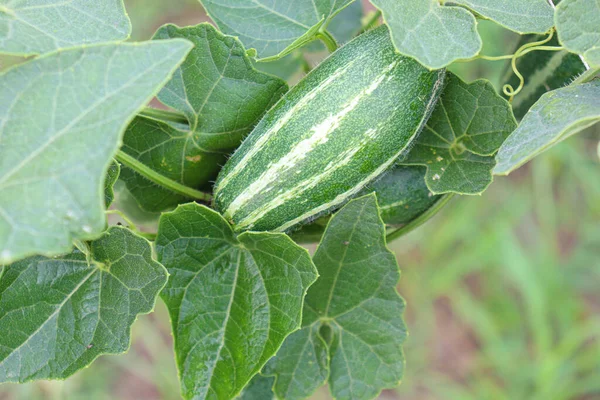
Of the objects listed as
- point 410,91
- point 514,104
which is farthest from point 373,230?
point 514,104

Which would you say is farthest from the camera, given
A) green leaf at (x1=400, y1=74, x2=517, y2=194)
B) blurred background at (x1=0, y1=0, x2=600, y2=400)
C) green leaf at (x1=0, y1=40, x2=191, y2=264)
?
blurred background at (x1=0, y1=0, x2=600, y2=400)

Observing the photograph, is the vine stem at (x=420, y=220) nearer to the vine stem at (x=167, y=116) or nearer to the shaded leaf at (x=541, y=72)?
the shaded leaf at (x=541, y=72)

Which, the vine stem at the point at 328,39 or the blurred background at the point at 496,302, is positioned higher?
the vine stem at the point at 328,39

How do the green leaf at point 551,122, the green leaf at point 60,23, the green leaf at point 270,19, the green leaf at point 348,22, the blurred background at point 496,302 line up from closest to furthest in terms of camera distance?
the green leaf at point 551,122 → the green leaf at point 60,23 → the green leaf at point 270,19 → the green leaf at point 348,22 → the blurred background at point 496,302

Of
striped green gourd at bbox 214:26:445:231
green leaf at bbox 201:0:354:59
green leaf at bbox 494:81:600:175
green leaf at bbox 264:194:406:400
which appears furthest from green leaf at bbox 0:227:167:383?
green leaf at bbox 494:81:600:175

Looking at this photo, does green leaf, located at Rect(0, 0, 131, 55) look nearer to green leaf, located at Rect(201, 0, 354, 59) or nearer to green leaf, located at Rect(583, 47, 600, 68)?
green leaf, located at Rect(201, 0, 354, 59)

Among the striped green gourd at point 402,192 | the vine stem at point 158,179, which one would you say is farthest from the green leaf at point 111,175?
the striped green gourd at point 402,192
